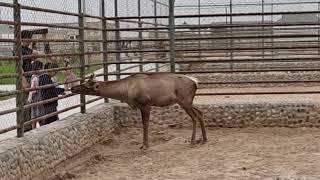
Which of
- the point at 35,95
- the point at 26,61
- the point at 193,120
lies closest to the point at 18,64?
the point at 26,61

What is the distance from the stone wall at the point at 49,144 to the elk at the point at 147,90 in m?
0.55

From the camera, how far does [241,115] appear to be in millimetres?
10938

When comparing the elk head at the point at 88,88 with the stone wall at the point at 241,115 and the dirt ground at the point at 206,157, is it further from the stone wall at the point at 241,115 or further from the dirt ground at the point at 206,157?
the stone wall at the point at 241,115

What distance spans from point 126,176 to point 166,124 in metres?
4.02

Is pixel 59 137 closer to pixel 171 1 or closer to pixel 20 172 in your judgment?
pixel 20 172

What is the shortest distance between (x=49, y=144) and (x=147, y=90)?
2.11 m

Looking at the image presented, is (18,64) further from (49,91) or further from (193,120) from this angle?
(193,120)

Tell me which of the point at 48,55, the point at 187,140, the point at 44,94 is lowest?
the point at 187,140

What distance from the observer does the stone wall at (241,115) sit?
1077 cm

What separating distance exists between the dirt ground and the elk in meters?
0.57

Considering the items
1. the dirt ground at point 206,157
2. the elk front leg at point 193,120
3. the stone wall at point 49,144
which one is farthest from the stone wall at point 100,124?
the elk front leg at point 193,120

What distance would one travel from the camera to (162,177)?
692 centimetres

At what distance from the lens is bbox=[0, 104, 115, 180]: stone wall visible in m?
6.38

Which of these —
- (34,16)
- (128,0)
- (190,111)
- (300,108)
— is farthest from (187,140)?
(128,0)
